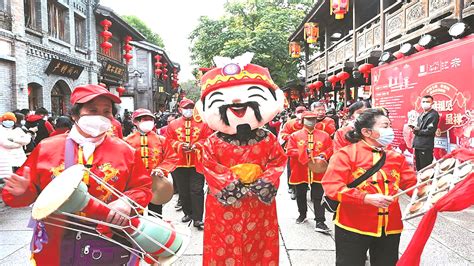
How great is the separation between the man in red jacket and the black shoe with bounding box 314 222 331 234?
160cm

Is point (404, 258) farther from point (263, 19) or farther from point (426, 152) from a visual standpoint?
point (263, 19)

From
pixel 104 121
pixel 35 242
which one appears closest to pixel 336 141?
pixel 104 121

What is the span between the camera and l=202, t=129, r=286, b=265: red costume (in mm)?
2947

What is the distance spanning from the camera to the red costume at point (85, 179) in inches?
86.7

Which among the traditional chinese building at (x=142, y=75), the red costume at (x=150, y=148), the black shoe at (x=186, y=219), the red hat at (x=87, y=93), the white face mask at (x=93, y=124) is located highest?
the traditional chinese building at (x=142, y=75)

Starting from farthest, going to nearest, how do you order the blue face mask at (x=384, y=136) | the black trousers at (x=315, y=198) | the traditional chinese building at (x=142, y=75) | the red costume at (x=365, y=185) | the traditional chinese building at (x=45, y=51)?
1. the traditional chinese building at (x=142, y=75)
2. the traditional chinese building at (x=45, y=51)
3. the black trousers at (x=315, y=198)
4. the blue face mask at (x=384, y=136)
5. the red costume at (x=365, y=185)

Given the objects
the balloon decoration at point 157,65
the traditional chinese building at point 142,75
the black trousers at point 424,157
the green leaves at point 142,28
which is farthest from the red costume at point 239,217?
the green leaves at point 142,28

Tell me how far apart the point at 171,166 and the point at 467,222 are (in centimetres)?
430

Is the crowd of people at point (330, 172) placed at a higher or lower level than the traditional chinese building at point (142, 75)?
lower

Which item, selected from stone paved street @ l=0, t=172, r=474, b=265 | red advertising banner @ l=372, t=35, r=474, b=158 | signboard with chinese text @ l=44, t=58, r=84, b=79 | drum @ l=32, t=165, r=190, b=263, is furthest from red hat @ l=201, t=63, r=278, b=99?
signboard with chinese text @ l=44, t=58, r=84, b=79

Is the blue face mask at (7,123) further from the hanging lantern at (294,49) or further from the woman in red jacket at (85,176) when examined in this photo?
the hanging lantern at (294,49)

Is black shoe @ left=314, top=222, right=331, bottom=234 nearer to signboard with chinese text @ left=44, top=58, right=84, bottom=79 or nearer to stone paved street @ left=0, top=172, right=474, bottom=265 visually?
stone paved street @ left=0, top=172, right=474, bottom=265

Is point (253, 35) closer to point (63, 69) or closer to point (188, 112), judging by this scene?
point (63, 69)

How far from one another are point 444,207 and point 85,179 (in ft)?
6.87
